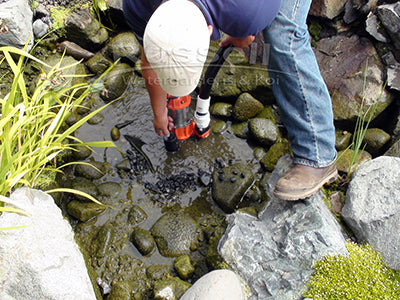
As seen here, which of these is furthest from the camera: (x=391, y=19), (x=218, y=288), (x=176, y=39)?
(x=391, y=19)

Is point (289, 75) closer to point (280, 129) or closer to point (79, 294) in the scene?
point (280, 129)

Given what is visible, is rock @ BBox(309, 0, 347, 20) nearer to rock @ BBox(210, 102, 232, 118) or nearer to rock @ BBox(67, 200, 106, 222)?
rock @ BBox(210, 102, 232, 118)

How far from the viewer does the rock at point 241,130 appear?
368cm

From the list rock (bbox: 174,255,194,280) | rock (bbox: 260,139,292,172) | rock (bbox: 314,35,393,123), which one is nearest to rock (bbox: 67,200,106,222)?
rock (bbox: 174,255,194,280)

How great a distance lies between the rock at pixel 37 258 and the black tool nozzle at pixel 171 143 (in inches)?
58.4

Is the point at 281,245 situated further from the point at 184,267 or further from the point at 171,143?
the point at 171,143

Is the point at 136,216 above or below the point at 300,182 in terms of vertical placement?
below

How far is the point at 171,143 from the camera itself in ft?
11.1

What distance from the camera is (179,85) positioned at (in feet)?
6.37

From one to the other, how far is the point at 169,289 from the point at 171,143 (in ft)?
4.95

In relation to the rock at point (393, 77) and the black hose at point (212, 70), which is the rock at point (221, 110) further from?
the rock at point (393, 77)

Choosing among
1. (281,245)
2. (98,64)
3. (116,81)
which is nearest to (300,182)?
(281,245)

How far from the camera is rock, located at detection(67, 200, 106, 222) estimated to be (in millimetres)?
2887

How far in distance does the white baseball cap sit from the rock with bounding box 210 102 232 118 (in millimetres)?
1928
